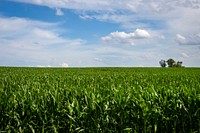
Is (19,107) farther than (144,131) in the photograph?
Yes

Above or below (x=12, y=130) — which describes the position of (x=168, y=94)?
above

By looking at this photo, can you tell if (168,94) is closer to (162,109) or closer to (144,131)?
(162,109)

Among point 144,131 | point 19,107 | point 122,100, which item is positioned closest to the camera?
point 144,131

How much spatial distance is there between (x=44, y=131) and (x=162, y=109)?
3.31 meters

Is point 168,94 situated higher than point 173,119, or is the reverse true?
point 168,94

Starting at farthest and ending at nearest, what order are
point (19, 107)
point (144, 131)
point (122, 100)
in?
point (19, 107) → point (122, 100) → point (144, 131)

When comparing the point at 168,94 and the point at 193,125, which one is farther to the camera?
the point at 168,94

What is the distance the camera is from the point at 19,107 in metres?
9.46

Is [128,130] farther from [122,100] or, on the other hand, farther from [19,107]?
[19,107]

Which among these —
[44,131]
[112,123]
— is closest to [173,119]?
[112,123]

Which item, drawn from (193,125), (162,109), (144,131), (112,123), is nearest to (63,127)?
(112,123)

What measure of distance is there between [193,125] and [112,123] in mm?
2223

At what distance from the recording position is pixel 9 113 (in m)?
9.16

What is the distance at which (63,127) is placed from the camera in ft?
29.0
